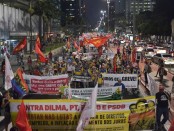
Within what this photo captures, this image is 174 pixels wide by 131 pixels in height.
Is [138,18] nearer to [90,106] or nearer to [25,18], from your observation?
[25,18]

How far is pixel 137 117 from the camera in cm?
1234

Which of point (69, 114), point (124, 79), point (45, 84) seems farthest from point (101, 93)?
point (124, 79)

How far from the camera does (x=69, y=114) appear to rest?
1164 cm

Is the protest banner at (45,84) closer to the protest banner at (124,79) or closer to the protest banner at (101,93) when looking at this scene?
the protest banner at (124,79)

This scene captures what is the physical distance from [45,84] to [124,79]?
11.4 ft

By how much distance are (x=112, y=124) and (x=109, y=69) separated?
14.0 meters

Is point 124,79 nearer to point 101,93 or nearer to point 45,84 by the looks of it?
point 45,84

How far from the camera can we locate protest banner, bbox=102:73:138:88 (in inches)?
736

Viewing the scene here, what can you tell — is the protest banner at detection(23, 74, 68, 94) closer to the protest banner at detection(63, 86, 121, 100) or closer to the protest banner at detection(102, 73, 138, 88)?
the protest banner at detection(102, 73, 138, 88)

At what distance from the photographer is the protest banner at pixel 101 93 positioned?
13.8m

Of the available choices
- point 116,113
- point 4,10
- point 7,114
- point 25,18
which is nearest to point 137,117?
point 116,113

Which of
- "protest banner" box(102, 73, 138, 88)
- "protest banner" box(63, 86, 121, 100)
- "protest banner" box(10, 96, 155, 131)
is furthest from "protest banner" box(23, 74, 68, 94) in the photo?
"protest banner" box(10, 96, 155, 131)

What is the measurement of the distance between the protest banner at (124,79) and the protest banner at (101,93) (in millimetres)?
3444

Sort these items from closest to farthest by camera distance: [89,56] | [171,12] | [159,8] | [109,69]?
[109,69] < [89,56] < [171,12] < [159,8]
